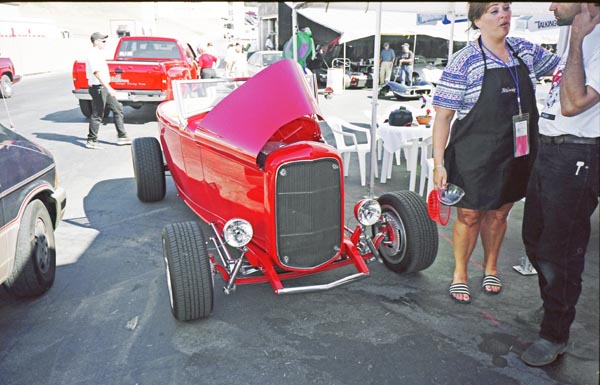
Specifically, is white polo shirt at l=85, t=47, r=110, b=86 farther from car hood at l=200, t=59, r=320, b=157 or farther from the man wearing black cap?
car hood at l=200, t=59, r=320, b=157

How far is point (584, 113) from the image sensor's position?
91.6 inches

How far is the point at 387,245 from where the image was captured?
3656mm

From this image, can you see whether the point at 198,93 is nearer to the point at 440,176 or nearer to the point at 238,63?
the point at 440,176

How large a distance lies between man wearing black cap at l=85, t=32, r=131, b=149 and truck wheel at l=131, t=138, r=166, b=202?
3.08 meters

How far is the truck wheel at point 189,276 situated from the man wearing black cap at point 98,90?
5533 millimetres

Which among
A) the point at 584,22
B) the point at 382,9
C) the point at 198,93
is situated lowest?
the point at 198,93

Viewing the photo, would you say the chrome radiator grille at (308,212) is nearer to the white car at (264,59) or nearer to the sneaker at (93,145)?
the sneaker at (93,145)

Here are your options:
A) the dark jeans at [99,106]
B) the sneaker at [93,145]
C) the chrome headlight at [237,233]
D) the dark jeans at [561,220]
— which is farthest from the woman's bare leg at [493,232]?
the sneaker at [93,145]

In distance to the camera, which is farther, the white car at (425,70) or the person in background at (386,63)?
the person in background at (386,63)

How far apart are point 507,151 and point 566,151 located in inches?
23.9

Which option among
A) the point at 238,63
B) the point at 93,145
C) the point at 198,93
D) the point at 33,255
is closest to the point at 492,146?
the point at 198,93

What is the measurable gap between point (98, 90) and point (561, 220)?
7419mm

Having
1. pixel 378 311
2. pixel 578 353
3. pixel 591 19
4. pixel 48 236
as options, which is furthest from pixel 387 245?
pixel 48 236

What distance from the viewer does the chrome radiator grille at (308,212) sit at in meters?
2.96
